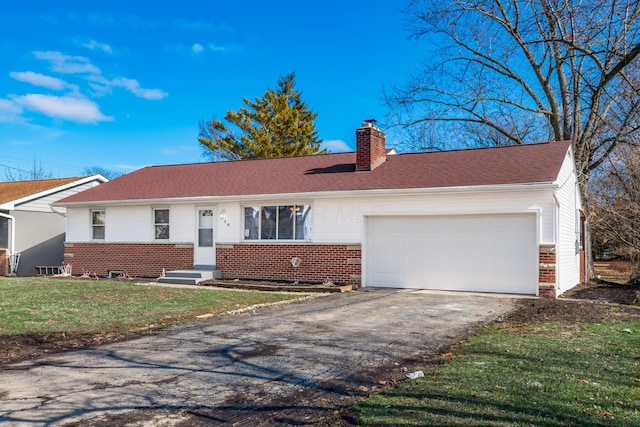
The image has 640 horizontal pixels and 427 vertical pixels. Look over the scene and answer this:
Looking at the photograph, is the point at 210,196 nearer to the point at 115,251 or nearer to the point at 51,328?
the point at 115,251

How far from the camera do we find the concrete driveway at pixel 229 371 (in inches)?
196

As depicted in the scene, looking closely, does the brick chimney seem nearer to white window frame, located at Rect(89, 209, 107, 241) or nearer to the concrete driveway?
→ the concrete driveway

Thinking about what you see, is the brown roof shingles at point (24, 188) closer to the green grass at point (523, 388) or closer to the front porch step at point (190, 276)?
the front porch step at point (190, 276)

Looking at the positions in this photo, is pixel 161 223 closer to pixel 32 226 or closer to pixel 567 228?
pixel 32 226

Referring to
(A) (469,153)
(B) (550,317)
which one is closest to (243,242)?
(A) (469,153)

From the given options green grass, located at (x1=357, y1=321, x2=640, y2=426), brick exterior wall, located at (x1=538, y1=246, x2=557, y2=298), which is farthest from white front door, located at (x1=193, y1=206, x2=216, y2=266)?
green grass, located at (x1=357, y1=321, x2=640, y2=426)

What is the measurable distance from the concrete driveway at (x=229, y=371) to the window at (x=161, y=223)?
917 cm

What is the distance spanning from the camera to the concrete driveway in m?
4.99

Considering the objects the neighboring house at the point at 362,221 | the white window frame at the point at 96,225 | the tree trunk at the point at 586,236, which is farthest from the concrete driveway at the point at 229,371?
the tree trunk at the point at 586,236

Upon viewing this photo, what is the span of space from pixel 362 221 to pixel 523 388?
10.9 m

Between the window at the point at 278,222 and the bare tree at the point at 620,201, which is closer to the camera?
the window at the point at 278,222

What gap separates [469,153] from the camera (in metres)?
18.1

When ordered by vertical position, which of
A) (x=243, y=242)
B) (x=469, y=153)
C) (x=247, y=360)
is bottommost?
(x=247, y=360)

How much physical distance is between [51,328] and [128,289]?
600cm
